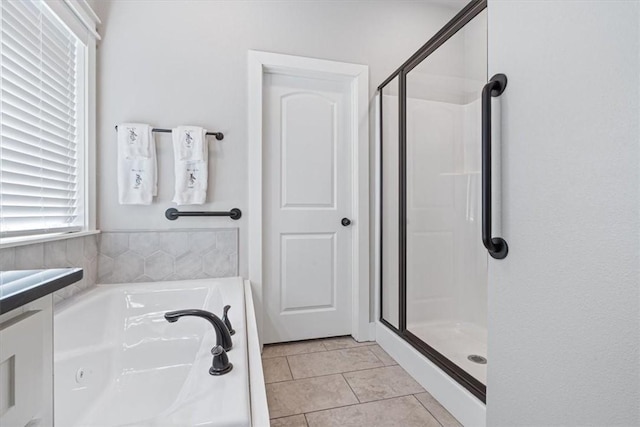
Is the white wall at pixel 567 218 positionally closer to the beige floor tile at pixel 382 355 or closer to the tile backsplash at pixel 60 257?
the beige floor tile at pixel 382 355

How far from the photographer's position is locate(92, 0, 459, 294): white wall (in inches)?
76.0

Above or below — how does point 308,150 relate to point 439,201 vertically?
above

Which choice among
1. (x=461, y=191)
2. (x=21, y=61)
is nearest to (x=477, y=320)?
(x=461, y=191)

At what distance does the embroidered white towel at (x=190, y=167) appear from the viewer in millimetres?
1945

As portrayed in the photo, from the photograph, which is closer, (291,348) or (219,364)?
(219,364)

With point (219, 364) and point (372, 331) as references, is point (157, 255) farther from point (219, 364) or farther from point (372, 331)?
point (372, 331)

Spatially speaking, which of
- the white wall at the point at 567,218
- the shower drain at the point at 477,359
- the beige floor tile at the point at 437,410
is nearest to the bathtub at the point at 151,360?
the white wall at the point at 567,218

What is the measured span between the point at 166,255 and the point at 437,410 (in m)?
1.80

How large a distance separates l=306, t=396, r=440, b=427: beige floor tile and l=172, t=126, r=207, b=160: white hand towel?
161 centimetres

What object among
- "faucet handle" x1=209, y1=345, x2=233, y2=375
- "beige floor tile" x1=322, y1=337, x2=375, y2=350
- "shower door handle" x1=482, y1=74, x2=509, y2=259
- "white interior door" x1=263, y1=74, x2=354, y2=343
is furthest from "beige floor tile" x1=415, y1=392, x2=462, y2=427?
"faucet handle" x1=209, y1=345, x2=233, y2=375

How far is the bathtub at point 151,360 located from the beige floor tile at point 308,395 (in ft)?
1.58

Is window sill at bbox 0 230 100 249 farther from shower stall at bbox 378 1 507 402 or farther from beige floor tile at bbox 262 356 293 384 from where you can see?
shower stall at bbox 378 1 507 402

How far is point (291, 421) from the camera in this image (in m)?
1.45

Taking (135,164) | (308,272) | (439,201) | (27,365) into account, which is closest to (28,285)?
(27,365)
